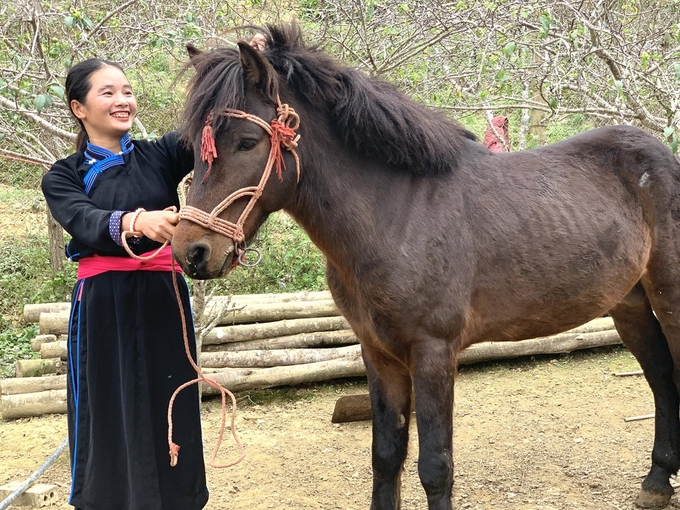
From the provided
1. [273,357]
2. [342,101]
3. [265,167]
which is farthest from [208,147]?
[273,357]

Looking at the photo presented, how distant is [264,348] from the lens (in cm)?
582

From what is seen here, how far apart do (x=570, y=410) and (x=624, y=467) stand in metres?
1.03

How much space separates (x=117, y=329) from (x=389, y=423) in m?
1.40

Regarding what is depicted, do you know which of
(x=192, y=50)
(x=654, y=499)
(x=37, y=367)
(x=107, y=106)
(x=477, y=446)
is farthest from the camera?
(x=37, y=367)

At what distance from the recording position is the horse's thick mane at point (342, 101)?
243cm

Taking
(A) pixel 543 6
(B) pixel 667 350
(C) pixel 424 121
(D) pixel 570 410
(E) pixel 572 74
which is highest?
(A) pixel 543 6

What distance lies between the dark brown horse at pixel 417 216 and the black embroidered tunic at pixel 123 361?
41 cm

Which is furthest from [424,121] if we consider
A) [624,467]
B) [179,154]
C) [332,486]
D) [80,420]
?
[624,467]

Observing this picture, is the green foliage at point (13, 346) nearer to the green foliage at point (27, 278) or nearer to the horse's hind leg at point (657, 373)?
the green foliage at point (27, 278)

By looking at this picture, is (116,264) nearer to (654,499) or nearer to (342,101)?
(342,101)

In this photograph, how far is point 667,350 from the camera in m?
3.88

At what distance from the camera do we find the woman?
2609mm

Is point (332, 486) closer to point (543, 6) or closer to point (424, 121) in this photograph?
point (424, 121)

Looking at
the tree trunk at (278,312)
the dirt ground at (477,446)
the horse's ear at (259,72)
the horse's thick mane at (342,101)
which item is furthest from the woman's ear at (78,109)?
the tree trunk at (278,312)
